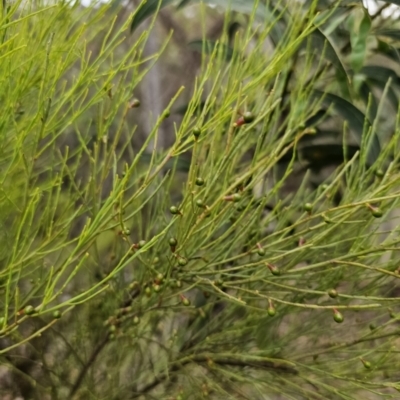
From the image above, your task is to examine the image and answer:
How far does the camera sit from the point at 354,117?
3.70 feet

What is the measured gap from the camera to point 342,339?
1.27 metres

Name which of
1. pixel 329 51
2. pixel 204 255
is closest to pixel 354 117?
pixel 329 51

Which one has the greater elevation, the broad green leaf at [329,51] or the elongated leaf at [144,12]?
the elongated leaf at [144,12]

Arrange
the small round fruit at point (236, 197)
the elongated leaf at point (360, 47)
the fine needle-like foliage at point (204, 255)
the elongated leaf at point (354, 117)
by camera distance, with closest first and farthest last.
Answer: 1. the small round fruit at point (236, 197)
2. the fine needle-like foliage at point (204, 255)
3. the elongated leaf at point (360, 47)
4. the elongated leaf at point (354, 117)

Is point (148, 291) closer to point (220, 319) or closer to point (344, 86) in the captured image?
point (220, 319)

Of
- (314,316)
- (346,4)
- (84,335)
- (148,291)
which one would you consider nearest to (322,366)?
(314,316)

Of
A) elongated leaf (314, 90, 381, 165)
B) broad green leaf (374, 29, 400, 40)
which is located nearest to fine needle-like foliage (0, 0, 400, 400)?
elongated leaf (314, 90, 381, 165)

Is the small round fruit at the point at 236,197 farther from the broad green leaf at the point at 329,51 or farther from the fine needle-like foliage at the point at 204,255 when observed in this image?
the broad green leaf at the point at 329,51

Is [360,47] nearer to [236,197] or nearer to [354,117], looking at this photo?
[354,117]

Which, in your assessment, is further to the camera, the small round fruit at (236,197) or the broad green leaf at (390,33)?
the broad green leaf at (390,33)

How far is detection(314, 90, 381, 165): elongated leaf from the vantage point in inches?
43.5

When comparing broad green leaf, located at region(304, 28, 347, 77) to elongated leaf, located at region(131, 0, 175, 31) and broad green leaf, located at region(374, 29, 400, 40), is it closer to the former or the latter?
broad green leaf, located at region(374, 29, 400, 40)

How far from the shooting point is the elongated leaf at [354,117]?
1.10 metres

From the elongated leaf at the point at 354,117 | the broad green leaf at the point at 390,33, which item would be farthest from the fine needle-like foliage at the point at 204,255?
the broad green leaf at the point at 390,33
